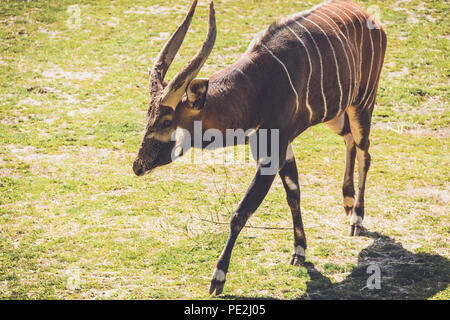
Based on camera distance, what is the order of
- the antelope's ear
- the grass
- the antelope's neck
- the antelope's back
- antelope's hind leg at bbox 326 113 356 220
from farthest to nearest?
1. antelope's hind leg at bbox 326 113 356 220
2. the grass
3. the antelope's back
4. the antelope's neck
5. the antelope's ear

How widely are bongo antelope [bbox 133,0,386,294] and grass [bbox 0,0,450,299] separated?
1.52 feet

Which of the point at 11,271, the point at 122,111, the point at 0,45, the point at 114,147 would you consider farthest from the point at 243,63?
the point at 0,45

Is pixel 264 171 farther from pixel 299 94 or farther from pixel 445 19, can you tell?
pixel 445 19

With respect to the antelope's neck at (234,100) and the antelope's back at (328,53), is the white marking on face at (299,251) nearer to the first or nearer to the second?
the antelope's back at (328,53)

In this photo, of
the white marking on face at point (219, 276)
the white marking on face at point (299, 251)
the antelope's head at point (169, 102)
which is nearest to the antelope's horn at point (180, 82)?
the antelope's head at point (169, 102)

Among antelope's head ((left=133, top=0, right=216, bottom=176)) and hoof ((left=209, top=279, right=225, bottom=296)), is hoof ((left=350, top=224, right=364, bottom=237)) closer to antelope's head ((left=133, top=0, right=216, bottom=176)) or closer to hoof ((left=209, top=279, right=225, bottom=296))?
hoof ((left=209, top=279, right=225, bottom=296))

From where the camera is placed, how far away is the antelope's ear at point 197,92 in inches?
195

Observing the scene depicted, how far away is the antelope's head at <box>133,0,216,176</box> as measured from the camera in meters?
4.99

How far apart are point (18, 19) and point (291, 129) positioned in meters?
9.95

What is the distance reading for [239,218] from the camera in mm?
5371

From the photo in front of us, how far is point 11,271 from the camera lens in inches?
235

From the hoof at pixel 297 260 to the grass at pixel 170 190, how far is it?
68mm

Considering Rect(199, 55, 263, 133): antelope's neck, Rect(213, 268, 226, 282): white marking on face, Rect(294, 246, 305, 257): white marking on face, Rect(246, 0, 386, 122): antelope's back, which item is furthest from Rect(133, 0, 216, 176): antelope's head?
Rect(294, 246, 305, 257): white marking on face

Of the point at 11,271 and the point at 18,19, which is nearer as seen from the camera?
the point at 11,271
